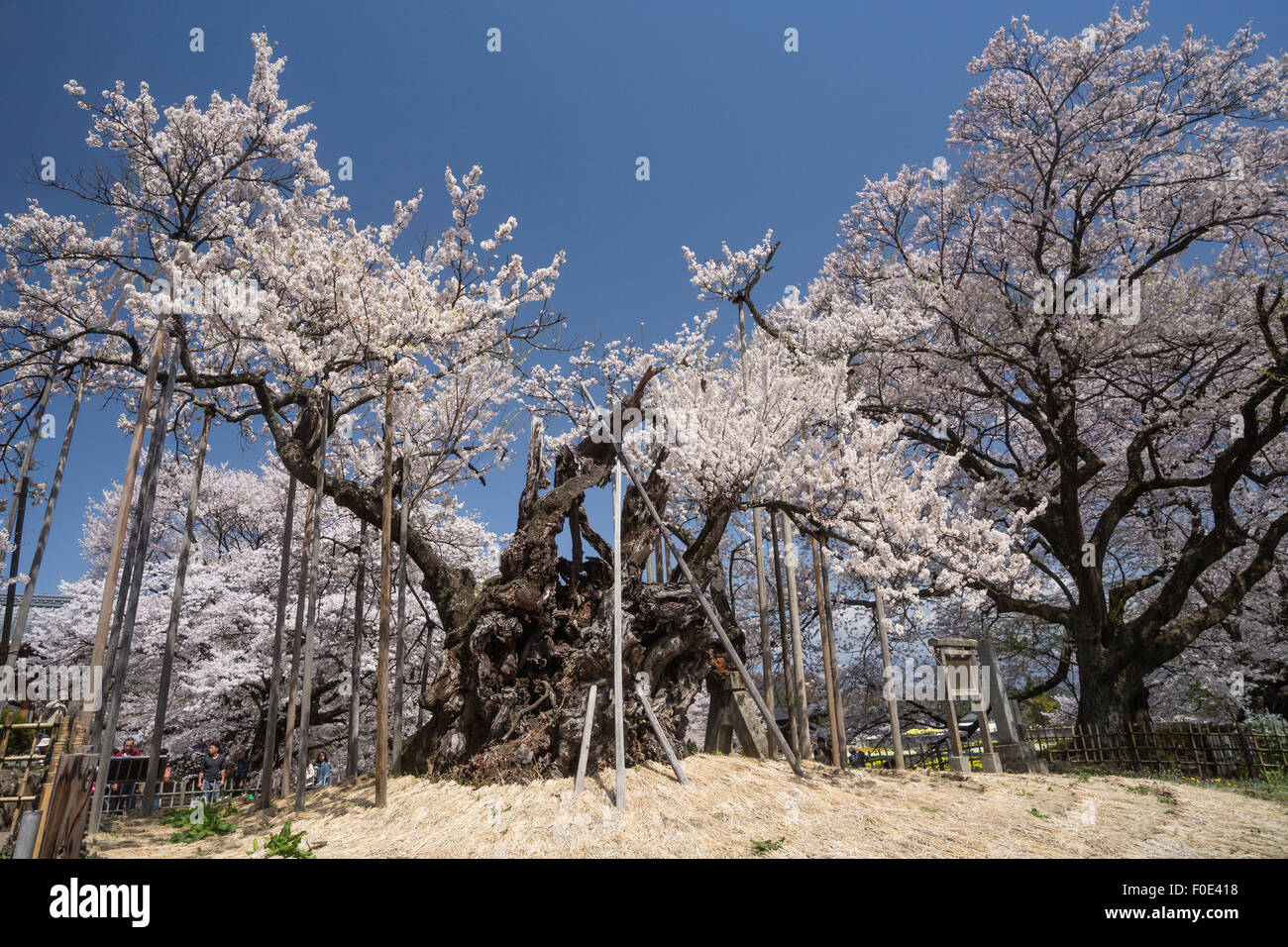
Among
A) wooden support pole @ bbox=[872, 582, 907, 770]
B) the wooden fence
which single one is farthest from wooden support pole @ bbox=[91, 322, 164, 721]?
the wooden fence

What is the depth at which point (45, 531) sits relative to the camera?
30.2 ft

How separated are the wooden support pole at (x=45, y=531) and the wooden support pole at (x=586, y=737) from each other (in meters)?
7.79

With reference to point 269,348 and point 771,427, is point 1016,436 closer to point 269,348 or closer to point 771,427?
point 771,427

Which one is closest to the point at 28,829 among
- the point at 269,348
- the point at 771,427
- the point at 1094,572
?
the point at 269,348

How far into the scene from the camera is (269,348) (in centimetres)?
762

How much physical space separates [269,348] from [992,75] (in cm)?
1413

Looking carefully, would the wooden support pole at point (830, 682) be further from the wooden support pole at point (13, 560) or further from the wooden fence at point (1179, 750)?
the wooden support pole at point (13, 560)

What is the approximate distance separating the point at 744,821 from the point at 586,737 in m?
1.86

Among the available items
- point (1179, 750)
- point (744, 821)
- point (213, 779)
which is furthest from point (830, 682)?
point (213, 779)

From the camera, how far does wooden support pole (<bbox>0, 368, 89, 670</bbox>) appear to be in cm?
855

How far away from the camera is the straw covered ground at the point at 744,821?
18.5 feet

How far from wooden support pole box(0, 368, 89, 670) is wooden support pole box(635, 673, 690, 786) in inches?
327
